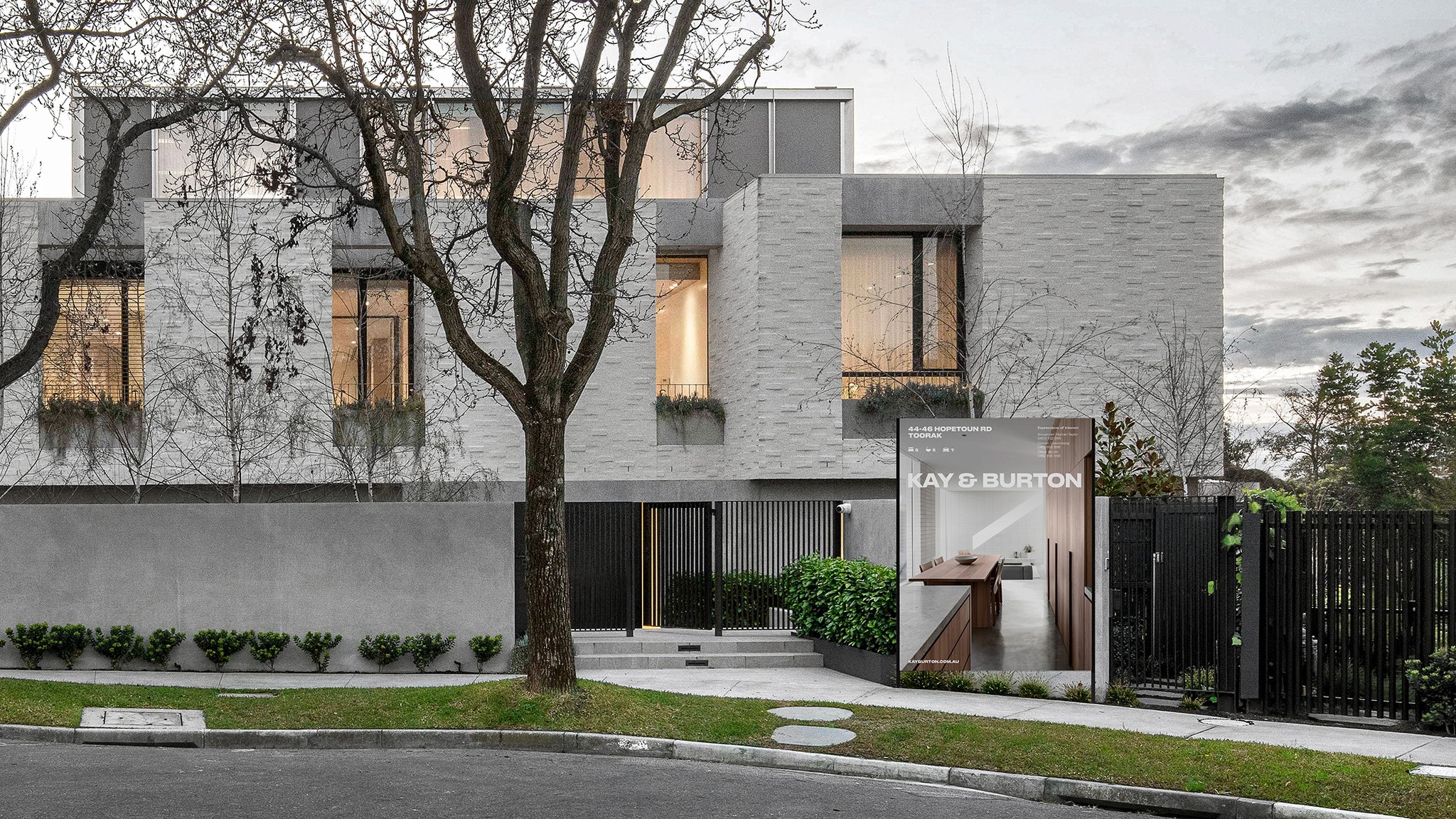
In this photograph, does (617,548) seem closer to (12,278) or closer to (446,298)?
(446,298)

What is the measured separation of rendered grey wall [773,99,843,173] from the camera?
28781mm

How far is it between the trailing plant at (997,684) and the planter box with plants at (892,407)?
30.3 ft

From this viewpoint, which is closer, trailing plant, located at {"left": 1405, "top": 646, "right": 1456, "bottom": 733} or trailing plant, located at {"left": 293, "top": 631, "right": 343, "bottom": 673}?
trailing plant, located at {"left": 1405, "top": 646, "right": 1456, "bottom": 733}

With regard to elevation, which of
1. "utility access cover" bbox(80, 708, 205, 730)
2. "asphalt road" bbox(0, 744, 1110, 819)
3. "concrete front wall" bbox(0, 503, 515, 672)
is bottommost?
"utility access cover" bbox(80, 708, 205, 730)

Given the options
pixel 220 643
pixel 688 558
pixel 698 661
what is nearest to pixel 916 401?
pixel 688 558

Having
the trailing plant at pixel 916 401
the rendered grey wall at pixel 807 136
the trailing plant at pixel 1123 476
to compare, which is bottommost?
the trailing plant at pixel 1123 476

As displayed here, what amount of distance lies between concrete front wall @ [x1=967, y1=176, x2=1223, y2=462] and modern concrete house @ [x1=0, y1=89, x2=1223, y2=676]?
0.13 feet

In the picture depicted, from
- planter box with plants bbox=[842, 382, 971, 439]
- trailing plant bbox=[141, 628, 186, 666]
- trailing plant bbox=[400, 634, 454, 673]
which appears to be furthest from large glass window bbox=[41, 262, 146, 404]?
planter box with plants bbox=[842, 382, 971, 439]

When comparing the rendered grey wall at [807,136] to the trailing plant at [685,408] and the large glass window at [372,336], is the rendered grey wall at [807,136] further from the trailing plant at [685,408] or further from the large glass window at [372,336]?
the large glass window at [372,336]

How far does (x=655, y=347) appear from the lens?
2428 cm

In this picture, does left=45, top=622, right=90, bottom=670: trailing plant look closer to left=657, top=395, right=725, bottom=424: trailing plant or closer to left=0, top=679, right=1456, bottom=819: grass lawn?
left=0, top=679, right=1456, bottom=819: grass lawn

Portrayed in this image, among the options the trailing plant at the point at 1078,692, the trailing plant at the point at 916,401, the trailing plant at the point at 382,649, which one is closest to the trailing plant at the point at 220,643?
the trailing plant at the point at 382,649

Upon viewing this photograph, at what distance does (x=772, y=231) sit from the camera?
2241 cm

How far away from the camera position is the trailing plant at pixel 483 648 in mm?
16016
